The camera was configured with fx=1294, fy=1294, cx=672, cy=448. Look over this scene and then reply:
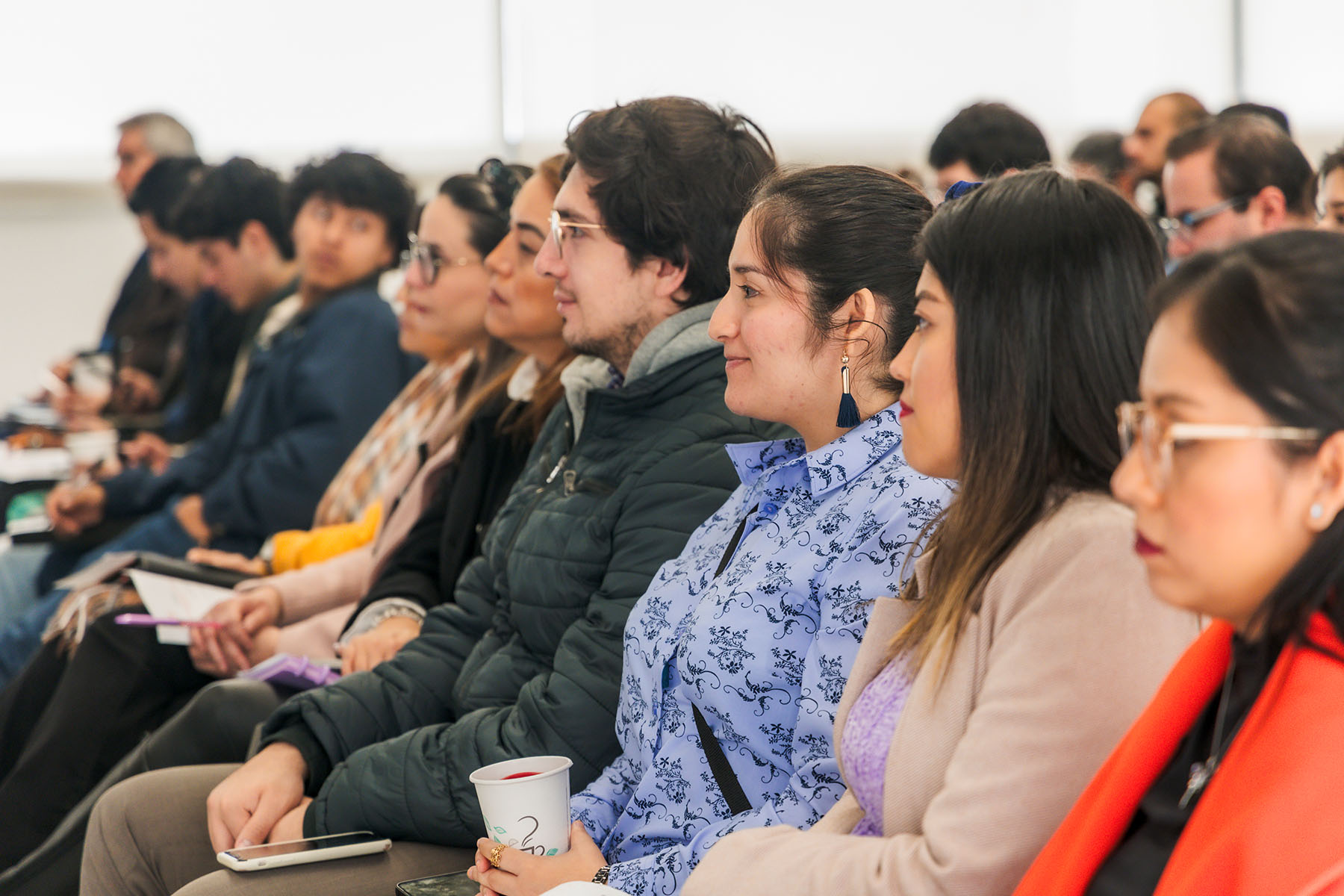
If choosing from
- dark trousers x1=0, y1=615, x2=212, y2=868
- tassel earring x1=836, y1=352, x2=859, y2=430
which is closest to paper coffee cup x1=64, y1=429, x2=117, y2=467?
dark trousers x1=0, y1=615, x2=212, y2=868

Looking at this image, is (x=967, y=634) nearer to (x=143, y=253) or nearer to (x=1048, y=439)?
(x=1048, y=439)

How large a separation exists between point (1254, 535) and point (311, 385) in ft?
8.86

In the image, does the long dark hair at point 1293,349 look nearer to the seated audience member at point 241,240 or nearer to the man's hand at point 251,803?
the man's hand at point 251,803

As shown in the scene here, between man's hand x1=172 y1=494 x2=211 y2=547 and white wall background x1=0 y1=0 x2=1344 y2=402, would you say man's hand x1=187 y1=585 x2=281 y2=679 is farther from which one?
white wall background x1=0 y1=0 x2=1344 y2=402

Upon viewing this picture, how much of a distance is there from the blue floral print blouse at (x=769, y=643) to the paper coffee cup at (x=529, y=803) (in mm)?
80

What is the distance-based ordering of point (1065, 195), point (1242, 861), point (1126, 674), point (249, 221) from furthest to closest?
point (249, 221), point (1065, 195), point (1126, 674), point (1242, 861)

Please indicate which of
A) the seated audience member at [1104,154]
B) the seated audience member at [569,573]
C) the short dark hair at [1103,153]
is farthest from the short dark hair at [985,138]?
the seated audience member at [569,573]

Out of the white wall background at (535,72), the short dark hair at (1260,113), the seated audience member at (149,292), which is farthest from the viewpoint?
the white wall background at (535,72)

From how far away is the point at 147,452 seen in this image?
13.4ft

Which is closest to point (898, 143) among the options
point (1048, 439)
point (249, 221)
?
point (249, 221)

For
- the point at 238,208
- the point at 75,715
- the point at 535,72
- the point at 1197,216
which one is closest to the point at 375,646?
the point at 75,715

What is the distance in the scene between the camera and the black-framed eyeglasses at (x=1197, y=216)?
9.62ft

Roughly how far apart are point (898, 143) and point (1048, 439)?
5.46 metres

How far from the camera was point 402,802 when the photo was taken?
163cm
